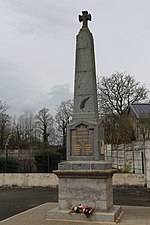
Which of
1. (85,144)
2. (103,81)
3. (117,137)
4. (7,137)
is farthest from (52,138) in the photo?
(85,144)

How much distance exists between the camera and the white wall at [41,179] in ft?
55.5

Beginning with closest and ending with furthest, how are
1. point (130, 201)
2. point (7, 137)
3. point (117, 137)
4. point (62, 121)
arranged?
point (130, 201), point (117, 137), point (7, 137), point (62, 121)

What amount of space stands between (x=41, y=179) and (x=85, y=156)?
10.7 metres

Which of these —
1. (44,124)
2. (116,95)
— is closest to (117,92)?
(116,95)

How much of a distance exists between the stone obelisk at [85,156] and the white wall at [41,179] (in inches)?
358

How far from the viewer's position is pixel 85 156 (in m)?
8.02

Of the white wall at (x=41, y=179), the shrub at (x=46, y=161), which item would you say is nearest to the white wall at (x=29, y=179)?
the white wall at (x=41, y=179)

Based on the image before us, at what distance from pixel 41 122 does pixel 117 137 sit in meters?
24.4

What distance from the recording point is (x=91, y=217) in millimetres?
7285

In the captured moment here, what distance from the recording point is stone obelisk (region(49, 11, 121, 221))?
753cm

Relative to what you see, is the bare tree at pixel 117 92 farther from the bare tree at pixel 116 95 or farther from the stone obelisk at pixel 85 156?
the stone obelisk at pixel 85 156

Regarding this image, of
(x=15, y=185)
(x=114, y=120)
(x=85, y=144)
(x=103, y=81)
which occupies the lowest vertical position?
(x=15, y=185)

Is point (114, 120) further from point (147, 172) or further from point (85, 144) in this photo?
point (85, 144)

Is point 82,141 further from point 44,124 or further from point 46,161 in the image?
point 44,124
